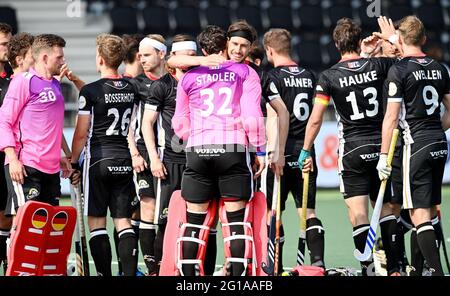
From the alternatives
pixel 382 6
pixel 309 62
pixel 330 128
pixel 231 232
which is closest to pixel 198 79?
pixel 231 232

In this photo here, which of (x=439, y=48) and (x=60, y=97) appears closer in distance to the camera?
(x=60, y=97)

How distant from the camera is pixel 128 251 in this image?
26.0 ft

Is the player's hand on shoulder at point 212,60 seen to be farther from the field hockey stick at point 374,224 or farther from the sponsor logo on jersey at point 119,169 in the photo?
the field hockey stick at point 374,224

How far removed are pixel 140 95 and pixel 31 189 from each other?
4.41 feet

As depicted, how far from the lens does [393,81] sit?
7.59 m

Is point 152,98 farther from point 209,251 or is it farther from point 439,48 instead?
point 439,48

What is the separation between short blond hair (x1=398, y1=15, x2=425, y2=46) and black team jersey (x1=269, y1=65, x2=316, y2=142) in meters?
1.15

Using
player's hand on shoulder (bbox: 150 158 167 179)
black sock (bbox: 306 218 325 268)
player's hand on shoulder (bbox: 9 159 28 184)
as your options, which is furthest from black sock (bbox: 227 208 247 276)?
player's hand on shoulder (bbox: 9 159 28 184)

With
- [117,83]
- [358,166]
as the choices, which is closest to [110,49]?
[117,83]

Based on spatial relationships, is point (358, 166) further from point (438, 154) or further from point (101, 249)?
point (101, 249)

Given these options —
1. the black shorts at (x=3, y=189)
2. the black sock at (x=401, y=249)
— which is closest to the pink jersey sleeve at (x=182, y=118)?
the black shorts at (x=3, y=189)

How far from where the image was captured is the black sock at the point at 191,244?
23.4 ft
